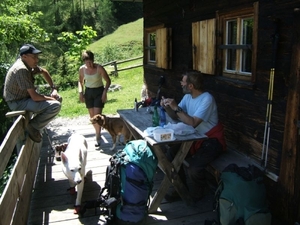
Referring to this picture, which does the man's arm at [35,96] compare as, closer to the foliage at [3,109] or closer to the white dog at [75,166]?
the white dog at [75,166]

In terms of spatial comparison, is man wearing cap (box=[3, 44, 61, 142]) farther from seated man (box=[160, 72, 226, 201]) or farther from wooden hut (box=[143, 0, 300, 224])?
wooden hut (box=[143, 0, 300, 224])

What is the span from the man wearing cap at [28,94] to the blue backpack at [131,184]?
1507 mm

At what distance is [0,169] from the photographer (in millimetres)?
2326

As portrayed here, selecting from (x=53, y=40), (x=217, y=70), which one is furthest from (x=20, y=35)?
(x=53, y=40)

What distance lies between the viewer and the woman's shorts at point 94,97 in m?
5.66

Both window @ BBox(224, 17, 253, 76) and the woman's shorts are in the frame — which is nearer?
window @ BBox(224, 17, 253, 76)

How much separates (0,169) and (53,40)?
90.5 feet

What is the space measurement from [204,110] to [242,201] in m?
1.10

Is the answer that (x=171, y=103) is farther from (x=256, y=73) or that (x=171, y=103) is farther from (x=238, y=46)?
(x=238, y=46)

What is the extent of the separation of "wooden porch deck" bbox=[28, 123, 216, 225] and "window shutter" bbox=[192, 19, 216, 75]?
172 cm

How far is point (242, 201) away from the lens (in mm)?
2732

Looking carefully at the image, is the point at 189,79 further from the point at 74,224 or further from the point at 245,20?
the point at 74,224

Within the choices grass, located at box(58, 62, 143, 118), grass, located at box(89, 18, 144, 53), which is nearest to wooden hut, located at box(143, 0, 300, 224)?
grass, located at box(58, 62, 143, 118)

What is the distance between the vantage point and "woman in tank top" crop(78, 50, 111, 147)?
18.1 feet
